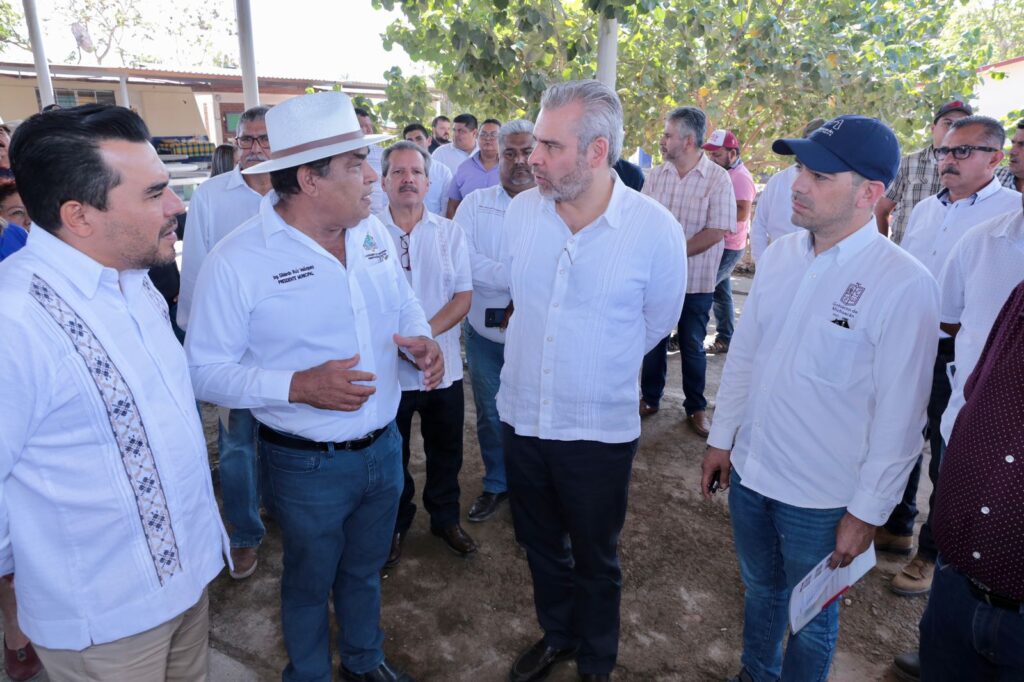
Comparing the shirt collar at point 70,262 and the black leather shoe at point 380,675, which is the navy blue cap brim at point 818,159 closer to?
the shirt collar at point 70,262

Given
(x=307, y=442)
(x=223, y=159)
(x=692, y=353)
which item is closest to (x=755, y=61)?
(x=692, y=353)

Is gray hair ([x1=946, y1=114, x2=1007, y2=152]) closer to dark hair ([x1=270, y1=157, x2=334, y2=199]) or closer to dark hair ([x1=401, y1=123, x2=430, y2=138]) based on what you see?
dark hair ([x1=270, y1=157, x2=334, y2=199])

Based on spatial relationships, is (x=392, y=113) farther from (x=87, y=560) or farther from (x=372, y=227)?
(x=87, y=560)

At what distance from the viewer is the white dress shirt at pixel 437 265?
10.9 feet

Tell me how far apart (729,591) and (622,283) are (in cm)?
187

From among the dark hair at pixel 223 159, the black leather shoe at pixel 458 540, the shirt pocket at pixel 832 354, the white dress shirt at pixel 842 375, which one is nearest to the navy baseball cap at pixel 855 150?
the white dress shirt at pixel 842 375

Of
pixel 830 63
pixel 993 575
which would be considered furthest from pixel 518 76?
pixel 993 575

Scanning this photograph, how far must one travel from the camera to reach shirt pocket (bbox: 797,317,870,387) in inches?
76.0

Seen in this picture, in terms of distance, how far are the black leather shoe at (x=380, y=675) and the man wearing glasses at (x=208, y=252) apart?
98cm

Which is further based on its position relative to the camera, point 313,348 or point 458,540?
point 458,540

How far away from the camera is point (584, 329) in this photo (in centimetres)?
231

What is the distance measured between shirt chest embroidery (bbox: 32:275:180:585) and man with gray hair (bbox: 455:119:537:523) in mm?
2270

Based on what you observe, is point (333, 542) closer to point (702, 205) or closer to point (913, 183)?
point (702, 205)

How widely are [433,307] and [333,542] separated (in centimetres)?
144
